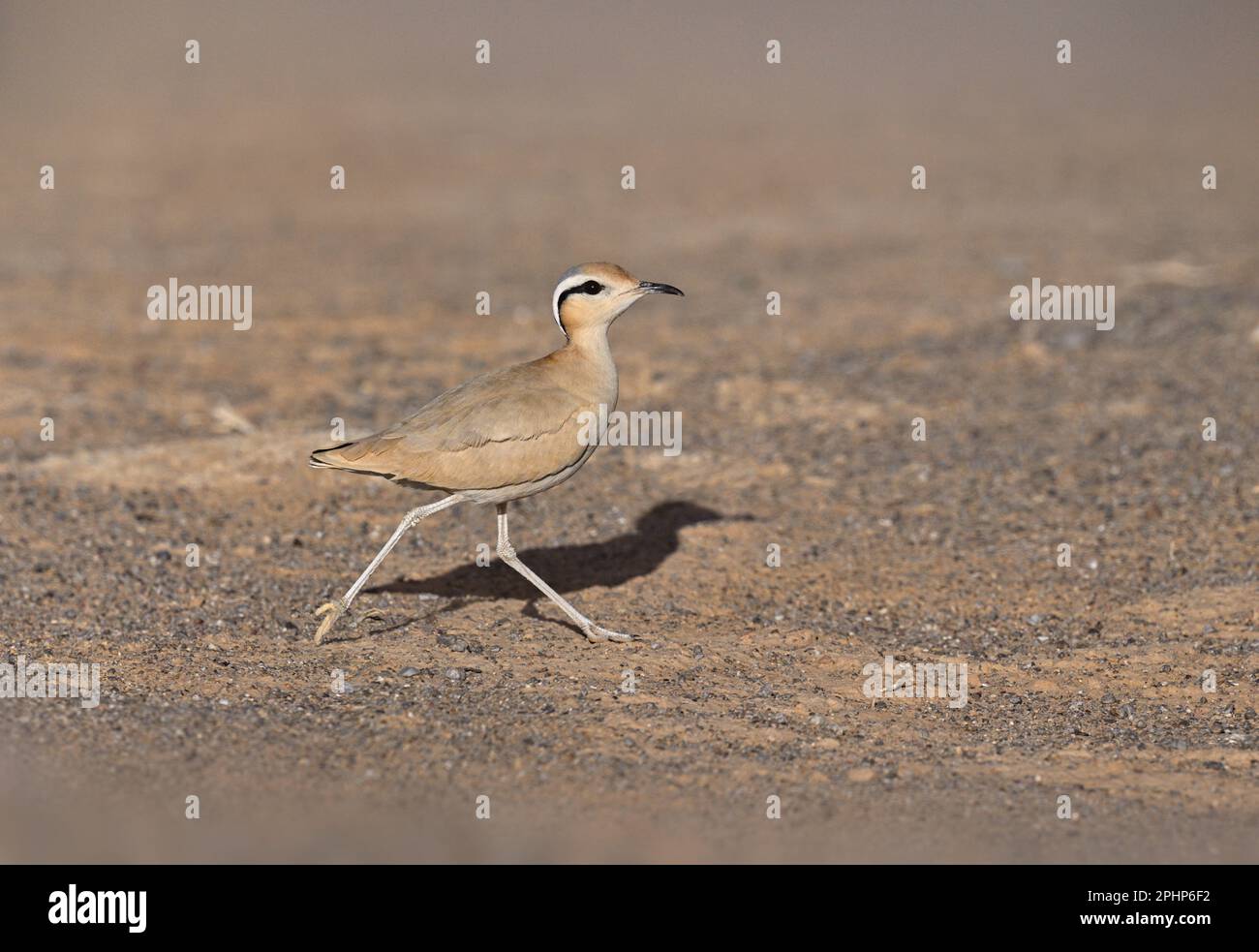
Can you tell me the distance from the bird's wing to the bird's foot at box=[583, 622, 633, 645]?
0.83 metres

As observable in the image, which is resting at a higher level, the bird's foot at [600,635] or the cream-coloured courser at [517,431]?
the cream-coloured courser at [517,431]

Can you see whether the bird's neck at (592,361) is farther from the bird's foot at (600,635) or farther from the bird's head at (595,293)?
the bird's foot at (600,635)

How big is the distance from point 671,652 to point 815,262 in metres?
11.8

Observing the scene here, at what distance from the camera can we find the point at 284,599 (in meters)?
8.79

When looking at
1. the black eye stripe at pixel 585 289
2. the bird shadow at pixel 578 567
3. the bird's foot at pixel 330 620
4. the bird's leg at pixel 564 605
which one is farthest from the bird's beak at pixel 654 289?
the bird's foot at pixel 330 620

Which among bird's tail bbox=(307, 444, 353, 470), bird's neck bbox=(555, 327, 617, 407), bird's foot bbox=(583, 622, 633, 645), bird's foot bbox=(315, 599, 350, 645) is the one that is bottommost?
bird's foot bbox=(583, 622, 633, 645)

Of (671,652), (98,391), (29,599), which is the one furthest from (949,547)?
(98,391)

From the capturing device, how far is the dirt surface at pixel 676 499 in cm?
670

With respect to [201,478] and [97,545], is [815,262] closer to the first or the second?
[201,478]

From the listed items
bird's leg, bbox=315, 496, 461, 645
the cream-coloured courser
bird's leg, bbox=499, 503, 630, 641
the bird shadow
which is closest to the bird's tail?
the cream-coloured courser

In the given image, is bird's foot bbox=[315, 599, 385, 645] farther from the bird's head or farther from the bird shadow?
the bird's head

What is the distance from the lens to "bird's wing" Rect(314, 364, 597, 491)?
7812 mm

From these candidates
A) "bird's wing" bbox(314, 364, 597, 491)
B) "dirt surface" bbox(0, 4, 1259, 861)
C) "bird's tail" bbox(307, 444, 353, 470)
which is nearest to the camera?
"dirt surface" bbox(0, 4, 1259, 861)

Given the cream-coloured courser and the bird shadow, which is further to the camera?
the bird shadow
